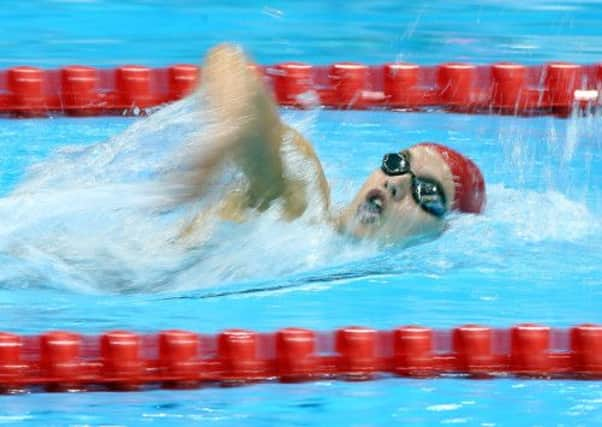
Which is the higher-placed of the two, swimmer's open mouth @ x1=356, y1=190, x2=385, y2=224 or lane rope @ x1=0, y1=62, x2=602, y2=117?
lane rope @ x1=0, y1=62, x2=602, y2=117

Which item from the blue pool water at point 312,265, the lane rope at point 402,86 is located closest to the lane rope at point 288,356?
the blue pool water at point 312,265

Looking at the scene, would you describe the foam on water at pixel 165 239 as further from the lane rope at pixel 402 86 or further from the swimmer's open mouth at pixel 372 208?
the lane rope at pixel 402 86

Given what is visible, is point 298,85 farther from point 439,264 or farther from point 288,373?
point 288,373

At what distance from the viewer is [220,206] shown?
3.62 meters

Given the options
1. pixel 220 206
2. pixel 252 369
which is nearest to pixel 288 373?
pixel 252 369

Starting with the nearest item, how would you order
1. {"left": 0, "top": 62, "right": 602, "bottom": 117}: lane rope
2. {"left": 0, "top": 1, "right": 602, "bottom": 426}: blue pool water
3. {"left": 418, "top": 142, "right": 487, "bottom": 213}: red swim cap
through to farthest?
{"left": 0, "top": 1, "right": 602, "bottom": 426}: blue pool water < {"left": 418, "top": 142, "right": 487, "bottom": 213}: red swim cap < {"left": 0, "top": 62, "right": 602, "bottom": 117}: lane rope

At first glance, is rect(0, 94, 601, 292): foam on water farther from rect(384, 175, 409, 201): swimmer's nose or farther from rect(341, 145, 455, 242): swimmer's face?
rect(384, 175, 409, 201): swimmer's nose

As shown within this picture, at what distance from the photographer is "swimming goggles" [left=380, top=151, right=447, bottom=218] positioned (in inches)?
138

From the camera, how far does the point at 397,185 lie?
11.5 ft

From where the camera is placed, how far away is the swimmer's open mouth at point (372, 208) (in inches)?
140

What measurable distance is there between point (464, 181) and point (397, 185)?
204 mm

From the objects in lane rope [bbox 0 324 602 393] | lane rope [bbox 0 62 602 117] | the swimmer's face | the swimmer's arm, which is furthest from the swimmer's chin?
lane rope [bbox 0 62 602 117]

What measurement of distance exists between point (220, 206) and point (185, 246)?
14 cm

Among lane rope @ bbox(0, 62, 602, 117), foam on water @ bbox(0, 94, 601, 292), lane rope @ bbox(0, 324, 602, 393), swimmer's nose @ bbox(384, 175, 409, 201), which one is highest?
lane rope @ bbox(0, 62, 602, 117)
